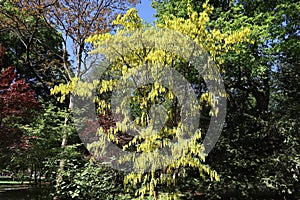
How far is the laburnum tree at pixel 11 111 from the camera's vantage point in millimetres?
5393

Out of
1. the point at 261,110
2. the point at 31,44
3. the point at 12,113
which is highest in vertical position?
the point at 31,44

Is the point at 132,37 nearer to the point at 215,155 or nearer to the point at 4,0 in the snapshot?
the point at 215,155

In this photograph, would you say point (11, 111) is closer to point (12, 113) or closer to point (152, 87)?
point (12, 113)

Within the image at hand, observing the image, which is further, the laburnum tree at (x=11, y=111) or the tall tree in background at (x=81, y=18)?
the tall tree in background at (x=81, y=18)

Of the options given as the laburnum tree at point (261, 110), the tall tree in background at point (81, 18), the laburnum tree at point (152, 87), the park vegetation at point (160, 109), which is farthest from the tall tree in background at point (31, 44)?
the laburnum tree at point (152, 87)

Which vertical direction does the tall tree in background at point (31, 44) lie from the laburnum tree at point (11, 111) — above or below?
above

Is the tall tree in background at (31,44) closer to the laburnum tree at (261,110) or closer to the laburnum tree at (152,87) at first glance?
the laburnum tree at (261,110)

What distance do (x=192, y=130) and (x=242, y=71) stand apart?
4450mm

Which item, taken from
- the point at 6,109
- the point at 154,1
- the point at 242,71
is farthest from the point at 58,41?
the point at 242,71

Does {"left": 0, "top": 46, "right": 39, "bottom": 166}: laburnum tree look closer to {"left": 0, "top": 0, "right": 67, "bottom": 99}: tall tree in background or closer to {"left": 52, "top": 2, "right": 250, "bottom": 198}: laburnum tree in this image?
{"left": 0, "top": 0, "right": 67, "bottom": 99}: tall tree in background

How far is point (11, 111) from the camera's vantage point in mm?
5398

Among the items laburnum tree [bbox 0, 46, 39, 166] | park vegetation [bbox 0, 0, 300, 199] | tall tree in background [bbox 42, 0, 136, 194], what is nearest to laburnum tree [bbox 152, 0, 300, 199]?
park vegetation [bbox 0, 0, 300, 199]

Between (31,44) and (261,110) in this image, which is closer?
(261,110)

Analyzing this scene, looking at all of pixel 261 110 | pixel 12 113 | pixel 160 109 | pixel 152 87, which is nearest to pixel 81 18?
pixel 12 113
